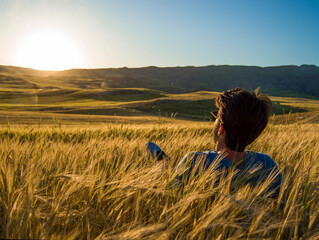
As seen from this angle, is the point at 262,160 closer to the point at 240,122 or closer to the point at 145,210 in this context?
the point at 240,122

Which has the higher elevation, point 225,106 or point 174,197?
point 225,106

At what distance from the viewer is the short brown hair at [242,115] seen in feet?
5.42

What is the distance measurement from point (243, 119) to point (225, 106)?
0.51 ft

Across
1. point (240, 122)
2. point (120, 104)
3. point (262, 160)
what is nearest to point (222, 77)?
point (120, 104)

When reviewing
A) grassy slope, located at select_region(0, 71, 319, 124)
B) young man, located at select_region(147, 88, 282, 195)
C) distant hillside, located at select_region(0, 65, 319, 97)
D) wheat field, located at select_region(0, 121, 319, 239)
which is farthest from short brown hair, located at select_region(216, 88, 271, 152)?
distant hillside, located at select_region(0, 65, 319, 97)

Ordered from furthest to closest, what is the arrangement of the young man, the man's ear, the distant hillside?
the distant hillside → the man's ear → the young man

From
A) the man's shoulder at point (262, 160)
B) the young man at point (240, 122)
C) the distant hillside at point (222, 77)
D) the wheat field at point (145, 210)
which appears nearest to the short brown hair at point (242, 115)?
the young man at point (240, 122)

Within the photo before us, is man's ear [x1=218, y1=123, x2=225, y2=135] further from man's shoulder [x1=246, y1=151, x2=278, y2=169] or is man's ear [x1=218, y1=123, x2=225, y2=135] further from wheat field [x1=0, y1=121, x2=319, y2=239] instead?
wheat field [x1=0, y1=121, x2=319, y2=239]

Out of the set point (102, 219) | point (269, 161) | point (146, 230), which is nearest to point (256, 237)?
point (146, 230)

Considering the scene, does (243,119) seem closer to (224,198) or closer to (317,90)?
(224,198)

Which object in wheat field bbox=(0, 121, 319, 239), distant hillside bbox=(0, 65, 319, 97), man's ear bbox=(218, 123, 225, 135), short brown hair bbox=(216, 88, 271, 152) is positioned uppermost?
distant hillside bbox=(0, 65, 319, 97)

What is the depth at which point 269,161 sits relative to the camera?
1832mm

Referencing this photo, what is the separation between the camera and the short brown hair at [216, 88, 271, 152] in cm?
165

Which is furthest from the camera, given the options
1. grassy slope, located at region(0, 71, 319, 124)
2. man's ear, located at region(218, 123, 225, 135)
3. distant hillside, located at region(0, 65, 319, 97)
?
distant hillside, located at region(0, 65, 319, 97)
